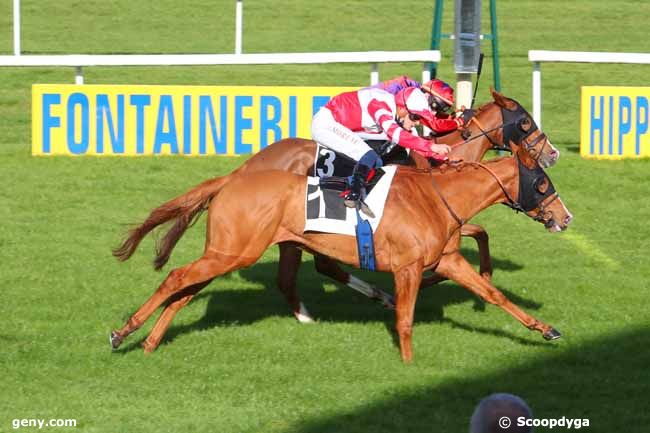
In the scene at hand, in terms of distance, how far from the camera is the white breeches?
8445 mm

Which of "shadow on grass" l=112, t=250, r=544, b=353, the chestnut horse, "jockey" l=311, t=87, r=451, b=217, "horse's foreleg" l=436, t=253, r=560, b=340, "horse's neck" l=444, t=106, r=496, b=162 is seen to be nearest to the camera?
the chestnut horse

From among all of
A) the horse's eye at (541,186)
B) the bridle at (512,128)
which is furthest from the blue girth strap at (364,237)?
the bridle at (512,128)

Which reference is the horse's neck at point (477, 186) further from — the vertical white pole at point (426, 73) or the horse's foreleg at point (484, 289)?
the vertical white pole at point (426, 73)

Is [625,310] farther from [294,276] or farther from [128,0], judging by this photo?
[128,0]

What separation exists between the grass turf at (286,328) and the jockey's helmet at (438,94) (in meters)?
1.71

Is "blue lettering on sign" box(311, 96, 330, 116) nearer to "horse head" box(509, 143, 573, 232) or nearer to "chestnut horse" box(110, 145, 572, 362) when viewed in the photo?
"chestnut horse" box(110, 145, 572, 362)

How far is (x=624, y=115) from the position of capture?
48.5 ft

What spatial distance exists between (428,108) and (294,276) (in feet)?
5.80

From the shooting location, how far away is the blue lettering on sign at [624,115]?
1475cm

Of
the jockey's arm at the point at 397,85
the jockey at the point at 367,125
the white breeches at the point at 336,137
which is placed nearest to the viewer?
the jockey at the point at 367,125

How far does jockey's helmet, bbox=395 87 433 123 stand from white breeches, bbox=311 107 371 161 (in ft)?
1.34

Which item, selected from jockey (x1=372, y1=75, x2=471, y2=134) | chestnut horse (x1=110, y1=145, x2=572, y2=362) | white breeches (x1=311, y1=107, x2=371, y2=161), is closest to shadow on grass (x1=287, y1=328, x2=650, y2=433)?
chestnut horse (x1=110, y1=145, x2=572, y2=362)

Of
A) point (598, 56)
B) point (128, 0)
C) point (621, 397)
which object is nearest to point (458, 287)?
point (621, 397)

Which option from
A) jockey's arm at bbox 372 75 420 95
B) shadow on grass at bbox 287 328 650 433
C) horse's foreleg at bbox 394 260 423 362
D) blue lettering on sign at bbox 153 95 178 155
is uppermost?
jockey's arm at bbox 372 75 420 95
